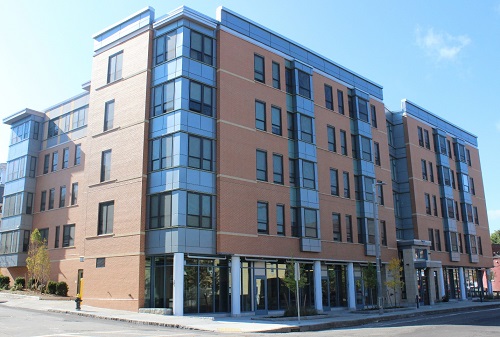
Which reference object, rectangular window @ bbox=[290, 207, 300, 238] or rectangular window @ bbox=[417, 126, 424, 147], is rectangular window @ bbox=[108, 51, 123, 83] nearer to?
rectangular window @ bbox=[290, 207, 300, 238]

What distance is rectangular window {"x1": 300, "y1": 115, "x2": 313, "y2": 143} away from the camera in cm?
3812

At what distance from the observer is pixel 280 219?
35.0 metres

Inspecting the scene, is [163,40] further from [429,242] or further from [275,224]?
[429,242]

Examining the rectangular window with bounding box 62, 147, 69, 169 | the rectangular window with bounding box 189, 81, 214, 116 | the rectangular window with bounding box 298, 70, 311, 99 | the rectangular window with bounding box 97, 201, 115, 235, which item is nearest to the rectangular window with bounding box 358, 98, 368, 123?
the rectangular window with bounding box 298, 70, 311, 99

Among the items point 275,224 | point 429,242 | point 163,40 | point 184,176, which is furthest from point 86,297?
point 429,242

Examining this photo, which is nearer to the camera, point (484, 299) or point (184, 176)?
point (184, 176)

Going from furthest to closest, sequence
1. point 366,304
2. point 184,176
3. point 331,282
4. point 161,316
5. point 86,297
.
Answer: point 366,304 < point 331,282 < point 86,297 < point 184,176 < point 161,316

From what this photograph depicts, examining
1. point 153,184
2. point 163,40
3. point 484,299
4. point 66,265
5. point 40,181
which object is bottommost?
point 484,299

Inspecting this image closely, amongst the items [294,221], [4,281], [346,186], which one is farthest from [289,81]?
[4,281]

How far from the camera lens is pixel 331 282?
38.9 meters

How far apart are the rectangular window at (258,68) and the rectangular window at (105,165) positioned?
11.5 meters

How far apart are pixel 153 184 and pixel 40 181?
22.6 m

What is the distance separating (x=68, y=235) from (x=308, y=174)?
70.8 ft

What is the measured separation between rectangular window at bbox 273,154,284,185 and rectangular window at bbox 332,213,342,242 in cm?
664
